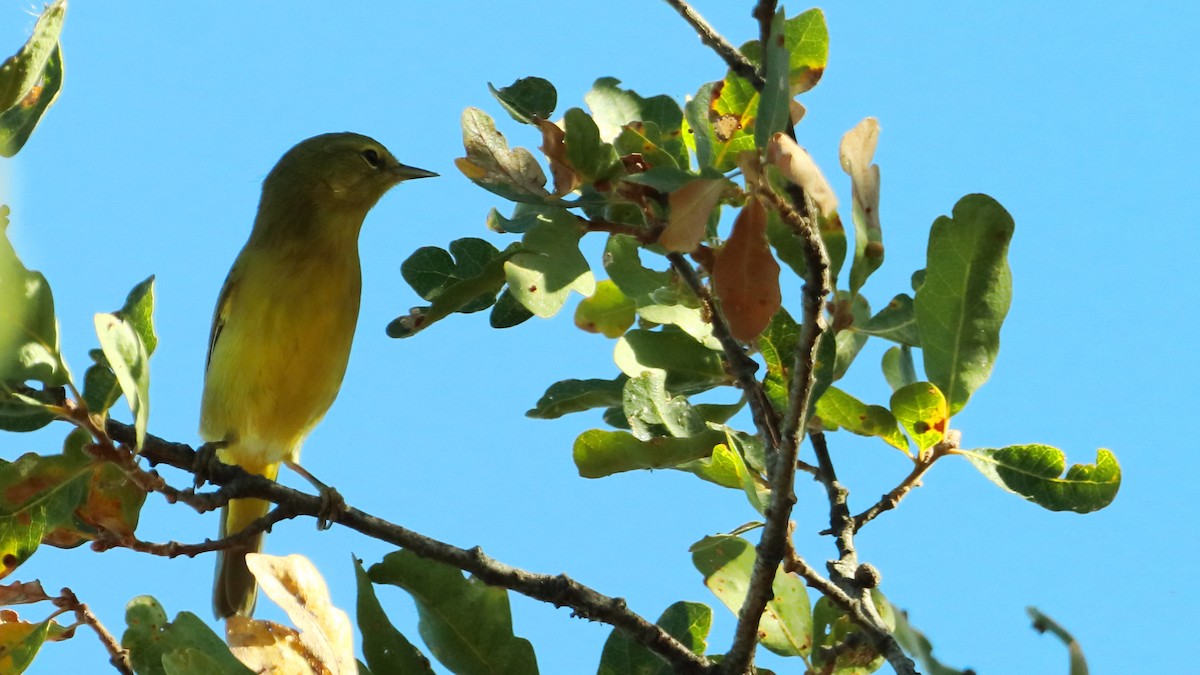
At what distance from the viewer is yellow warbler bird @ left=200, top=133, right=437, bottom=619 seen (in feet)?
14.6

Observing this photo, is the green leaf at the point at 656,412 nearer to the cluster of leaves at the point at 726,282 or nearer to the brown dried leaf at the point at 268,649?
the cluster of leaves at the point at 726,282

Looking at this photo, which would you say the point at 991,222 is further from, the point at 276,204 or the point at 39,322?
the point at 276,204

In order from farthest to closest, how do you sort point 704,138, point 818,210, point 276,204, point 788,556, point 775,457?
1. point 276,204
2. point 704,138
3. point 788,556
4. point 775,457
5. point 818,210

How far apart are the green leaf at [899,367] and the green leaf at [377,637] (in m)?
1.36

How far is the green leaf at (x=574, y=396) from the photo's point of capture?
113 inches

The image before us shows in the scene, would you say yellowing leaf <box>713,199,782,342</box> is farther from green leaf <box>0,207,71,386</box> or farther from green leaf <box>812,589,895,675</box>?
green leaf <box>0,207,71,386</box>

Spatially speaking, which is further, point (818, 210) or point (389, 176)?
point (389, 176)

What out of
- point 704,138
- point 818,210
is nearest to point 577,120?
point 704,138

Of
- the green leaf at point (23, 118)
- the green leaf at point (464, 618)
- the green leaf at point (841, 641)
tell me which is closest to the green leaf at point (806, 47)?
the green leaf at point (841, 641)

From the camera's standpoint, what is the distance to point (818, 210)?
76.7 inches

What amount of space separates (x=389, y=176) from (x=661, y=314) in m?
3.16

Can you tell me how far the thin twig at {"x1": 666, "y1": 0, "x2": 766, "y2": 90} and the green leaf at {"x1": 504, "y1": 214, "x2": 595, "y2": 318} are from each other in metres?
0.52

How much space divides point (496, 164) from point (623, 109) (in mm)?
592

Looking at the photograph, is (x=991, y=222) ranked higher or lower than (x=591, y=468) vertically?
higher
